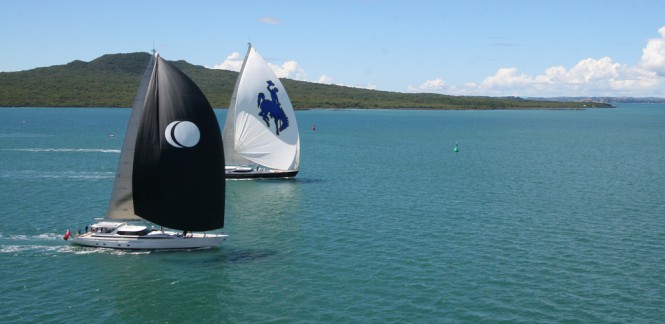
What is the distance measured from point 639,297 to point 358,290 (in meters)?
17.6

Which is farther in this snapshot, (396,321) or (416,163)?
(416,163)

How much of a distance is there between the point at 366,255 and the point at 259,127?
118 ft

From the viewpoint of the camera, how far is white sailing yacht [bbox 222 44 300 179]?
78062mm

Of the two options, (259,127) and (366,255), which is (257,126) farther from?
(366,255)

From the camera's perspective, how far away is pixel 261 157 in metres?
80.5

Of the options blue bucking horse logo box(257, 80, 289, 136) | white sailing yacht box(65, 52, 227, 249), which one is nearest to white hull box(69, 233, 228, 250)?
white sailing yacht box(65, 52, 227, 249)

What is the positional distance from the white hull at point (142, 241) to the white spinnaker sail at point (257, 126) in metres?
32.5

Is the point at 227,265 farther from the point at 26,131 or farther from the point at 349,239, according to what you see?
the point at 26,131

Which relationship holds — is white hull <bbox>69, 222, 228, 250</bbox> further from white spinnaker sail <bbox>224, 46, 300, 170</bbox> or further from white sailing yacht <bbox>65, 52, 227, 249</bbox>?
white spinnaker sail <bbox>224, 46, 300, 170</bbox>

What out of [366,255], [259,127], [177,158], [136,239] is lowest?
[366,255]

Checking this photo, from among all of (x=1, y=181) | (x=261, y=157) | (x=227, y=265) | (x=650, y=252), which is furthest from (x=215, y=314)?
(x=1, y=181)

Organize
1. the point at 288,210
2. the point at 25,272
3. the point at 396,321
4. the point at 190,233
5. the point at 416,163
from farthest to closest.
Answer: the point at 416,163, the point at 288,210, the point at 190,233, the point at 25,272, the point at 396,321

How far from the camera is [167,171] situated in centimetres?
4628

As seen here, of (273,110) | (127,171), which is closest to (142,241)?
(127,171)
